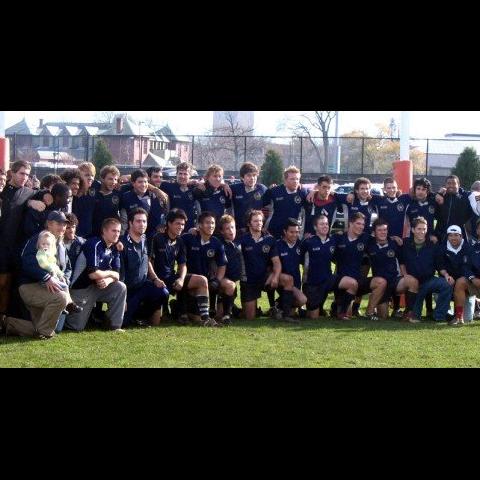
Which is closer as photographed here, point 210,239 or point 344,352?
point 344,352

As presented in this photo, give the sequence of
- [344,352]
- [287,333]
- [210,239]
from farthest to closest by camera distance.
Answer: [210,239] → [287,333] → [344,352]

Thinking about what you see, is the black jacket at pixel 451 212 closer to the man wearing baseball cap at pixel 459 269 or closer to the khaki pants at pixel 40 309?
the man wearing baseball cap at pixel 459 269

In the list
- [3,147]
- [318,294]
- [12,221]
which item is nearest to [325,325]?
[318,294]

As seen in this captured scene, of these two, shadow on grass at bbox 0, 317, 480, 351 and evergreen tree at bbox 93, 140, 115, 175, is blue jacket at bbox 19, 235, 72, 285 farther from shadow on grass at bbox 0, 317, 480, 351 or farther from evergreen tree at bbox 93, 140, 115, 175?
evergreen tree at bbox 93, 140, 115, 175

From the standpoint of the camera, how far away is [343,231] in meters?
9.18

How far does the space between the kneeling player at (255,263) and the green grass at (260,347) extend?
1.51ft

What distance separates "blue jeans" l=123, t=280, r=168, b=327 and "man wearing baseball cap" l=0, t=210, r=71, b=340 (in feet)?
3.16

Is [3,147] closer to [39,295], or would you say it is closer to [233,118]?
[39,295]

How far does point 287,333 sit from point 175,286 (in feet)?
4.20

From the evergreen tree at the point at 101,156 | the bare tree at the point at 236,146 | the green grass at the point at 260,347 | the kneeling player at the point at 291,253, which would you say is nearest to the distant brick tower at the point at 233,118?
the bare tree at the point at 236,146

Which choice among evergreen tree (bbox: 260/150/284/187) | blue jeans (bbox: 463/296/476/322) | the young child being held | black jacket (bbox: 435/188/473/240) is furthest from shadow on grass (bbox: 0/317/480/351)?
evergreen tree (bbox: 260/150/284/187)

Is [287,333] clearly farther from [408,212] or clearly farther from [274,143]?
[274,143]

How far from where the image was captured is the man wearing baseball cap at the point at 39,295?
6898 millimetres

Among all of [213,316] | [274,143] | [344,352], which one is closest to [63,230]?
[213,316]
